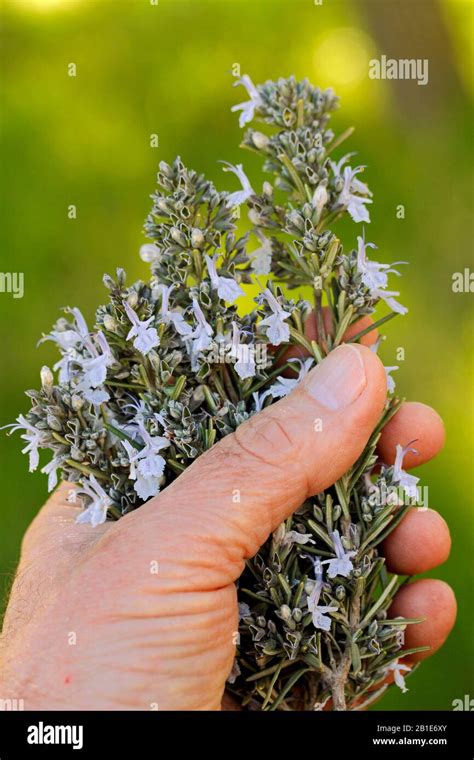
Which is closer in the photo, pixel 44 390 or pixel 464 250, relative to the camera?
pixel 44 390

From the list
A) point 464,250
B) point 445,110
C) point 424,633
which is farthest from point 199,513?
point 445,110

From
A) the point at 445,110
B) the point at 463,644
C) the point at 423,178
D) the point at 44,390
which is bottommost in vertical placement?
the point at 463,644

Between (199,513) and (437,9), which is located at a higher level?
(437,9)

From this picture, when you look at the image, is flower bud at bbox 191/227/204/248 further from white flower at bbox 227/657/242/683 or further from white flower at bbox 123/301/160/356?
white flower at bbox 227/657/242/683

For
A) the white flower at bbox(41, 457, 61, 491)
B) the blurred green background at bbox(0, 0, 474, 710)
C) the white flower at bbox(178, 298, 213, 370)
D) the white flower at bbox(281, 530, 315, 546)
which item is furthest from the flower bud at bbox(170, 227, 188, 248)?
the blurred green background at bbox(0, 0, 474, 710)
